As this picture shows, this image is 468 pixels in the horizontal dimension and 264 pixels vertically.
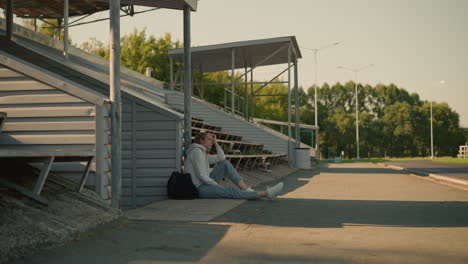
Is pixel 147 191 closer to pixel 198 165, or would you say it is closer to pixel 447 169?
pixel 198 165

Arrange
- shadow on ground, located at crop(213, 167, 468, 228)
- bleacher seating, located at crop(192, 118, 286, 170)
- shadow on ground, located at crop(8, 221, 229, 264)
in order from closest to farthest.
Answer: shadow on ground, located at crop(8, 221, 229, 264)
shadow on ground, located at crop(213, 167, 468, 228)
bleacher seating, located at crop(192, 118, 286, 170)

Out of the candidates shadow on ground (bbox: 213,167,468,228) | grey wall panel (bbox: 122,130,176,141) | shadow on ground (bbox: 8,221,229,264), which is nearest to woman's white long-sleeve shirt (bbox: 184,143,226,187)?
grey wall panel (bbox: 122,130,176,141)

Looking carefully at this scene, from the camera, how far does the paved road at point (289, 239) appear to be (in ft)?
14.1

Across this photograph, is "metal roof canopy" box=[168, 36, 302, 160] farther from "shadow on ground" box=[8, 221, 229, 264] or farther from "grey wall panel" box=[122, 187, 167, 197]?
"shadow on ground" box=[8, 221, 229, 264]

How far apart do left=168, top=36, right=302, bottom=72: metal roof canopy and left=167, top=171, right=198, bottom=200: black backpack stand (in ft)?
58.1

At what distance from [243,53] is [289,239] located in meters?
23.8

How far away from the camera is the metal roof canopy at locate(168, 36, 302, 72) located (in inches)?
1036

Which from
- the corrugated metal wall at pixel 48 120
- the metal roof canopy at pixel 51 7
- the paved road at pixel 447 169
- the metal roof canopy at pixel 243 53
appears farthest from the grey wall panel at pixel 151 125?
the metal roof canopy at pixel 243 53

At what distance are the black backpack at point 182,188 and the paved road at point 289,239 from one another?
1213 millimetres

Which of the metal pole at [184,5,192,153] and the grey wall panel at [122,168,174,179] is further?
the metal pole at [184,5,192,153]

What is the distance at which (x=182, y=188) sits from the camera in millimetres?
8930

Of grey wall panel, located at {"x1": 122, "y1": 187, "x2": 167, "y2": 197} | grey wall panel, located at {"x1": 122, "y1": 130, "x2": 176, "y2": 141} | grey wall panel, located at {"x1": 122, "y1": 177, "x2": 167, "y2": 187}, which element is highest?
grey wall panel, located at {"x1": 122, "y1": 130, "x2": 176, "y2": 141}

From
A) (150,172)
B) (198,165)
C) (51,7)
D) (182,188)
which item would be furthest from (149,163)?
(51,7)

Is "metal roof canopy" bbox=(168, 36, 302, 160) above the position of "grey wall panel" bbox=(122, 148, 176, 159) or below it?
above
